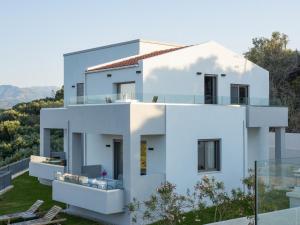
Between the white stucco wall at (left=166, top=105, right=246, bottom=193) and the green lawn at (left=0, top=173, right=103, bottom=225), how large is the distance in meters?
4.04

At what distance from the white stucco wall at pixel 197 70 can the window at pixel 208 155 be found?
3.34 m

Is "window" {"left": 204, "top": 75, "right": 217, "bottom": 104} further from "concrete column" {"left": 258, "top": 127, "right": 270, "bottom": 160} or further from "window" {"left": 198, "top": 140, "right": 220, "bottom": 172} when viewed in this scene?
"window" {"left": 198, "top": 140, "right": 220, "bottom": 172}

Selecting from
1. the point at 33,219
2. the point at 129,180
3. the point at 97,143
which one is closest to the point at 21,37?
the point at 97,143

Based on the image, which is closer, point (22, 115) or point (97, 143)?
point (97, 143)

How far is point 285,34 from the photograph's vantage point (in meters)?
48.9

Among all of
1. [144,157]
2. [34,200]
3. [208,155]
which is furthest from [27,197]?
[208,155]

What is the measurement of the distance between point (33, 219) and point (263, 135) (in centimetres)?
1186

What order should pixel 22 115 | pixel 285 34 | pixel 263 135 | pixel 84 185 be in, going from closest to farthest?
pixel 84 185
pixel 263 135
pixel 285 34
pixel 22 115

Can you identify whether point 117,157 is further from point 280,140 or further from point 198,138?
point 280,140

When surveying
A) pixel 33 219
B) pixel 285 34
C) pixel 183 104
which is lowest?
pixel 33 219

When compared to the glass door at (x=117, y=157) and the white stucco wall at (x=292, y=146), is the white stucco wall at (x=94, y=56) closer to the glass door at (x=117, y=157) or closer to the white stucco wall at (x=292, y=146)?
the glass door at (x=117, y=157)

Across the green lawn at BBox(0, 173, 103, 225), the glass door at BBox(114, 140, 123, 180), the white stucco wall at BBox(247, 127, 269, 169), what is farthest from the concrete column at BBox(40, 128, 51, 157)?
the white stucco wall at BBox(247, 127, 269, 169)

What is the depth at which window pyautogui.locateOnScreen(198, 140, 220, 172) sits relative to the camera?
776 inches

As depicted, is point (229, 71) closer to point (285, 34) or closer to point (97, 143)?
point (97, 143)
